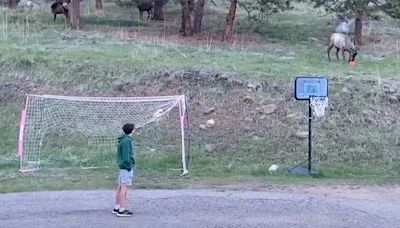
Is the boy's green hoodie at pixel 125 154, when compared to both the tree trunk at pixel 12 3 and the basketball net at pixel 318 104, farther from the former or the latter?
the tree trunk at pixel 12 3

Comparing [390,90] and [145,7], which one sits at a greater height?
[145,7]

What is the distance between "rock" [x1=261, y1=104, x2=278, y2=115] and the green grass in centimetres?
25

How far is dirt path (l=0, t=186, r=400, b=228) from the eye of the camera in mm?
12188

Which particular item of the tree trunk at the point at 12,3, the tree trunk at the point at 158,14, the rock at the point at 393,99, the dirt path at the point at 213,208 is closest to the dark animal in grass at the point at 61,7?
the tree trunk at the point at 158,14

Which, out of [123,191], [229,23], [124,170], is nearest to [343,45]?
[229,23]

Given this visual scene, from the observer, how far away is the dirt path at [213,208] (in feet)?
40.0

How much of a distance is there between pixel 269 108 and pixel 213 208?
742 centimetres

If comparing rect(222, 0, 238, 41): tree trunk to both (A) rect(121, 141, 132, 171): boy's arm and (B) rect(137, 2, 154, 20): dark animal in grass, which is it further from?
(A) rect(121, 141, 132, 171): boy's arm

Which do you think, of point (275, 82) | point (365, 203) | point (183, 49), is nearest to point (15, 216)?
point (365, 203)

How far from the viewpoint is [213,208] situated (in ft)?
43.5

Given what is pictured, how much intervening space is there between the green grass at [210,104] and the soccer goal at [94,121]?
292mm

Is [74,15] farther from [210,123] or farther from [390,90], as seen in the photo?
[390,90]

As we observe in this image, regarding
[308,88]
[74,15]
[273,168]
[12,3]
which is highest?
[12,3]

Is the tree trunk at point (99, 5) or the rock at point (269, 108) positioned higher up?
the tree trunk at point (99, 5)
